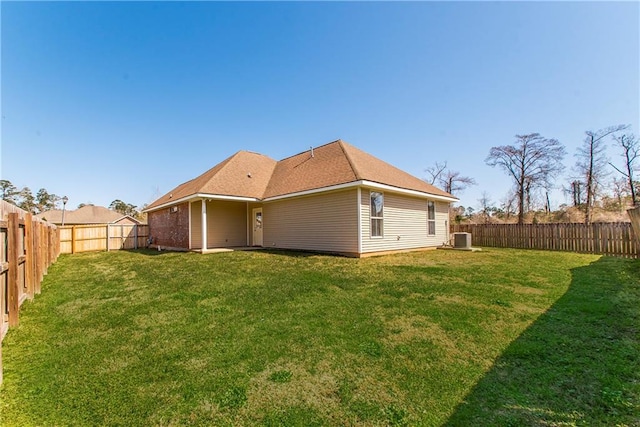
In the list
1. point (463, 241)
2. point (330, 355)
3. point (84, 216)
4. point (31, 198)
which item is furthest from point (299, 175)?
point (31, 198)

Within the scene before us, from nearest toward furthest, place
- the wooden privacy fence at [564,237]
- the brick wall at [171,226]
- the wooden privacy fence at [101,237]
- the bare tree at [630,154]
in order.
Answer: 1. the wooden privacy fence at [564,237]
2. the brick wall at [171,226]
3. the wooden privacy fence at [101,237]
4. the bare tree at [630,154]

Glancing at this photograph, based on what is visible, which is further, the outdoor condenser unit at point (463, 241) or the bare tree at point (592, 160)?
the bare tree at point (592, 160)

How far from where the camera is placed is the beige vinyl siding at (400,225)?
408 inches

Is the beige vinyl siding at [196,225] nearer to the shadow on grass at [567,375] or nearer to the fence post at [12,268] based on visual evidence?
the fence post at [12,268]

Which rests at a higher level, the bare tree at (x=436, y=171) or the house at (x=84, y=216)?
the bare tree at (x=436, y=171)

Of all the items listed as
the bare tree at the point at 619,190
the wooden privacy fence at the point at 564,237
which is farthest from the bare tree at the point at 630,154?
the wooden privacy fence at the point at 564,237

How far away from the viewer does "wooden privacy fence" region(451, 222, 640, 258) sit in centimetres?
1122

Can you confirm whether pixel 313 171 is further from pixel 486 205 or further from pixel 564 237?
pixel 486 205

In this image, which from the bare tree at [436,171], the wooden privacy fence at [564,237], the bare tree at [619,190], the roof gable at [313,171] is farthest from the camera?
the bare tree at [436,171]

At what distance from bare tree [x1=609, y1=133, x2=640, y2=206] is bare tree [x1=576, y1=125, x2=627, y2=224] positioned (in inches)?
36.4

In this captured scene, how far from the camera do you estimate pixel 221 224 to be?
1464 centimetres

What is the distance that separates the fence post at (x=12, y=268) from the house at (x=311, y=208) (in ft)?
26.4

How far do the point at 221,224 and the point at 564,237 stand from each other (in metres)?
16.6

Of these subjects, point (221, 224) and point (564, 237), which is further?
point (221, 224)
